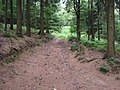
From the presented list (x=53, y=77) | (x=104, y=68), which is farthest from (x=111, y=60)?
(x=53, y=77)

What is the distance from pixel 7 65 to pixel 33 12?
19.2 m

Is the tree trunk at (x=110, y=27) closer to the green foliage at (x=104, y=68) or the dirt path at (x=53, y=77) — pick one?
the dirt path at (x=53, y=77)

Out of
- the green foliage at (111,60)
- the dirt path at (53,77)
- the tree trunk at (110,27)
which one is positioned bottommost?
the dirt path at (53,77)

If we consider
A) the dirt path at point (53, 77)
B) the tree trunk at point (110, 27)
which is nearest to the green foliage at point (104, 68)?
the dirt path at point (53, 77)

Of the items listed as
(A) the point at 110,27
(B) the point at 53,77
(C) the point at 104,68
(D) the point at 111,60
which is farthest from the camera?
(A) the point at 110,27

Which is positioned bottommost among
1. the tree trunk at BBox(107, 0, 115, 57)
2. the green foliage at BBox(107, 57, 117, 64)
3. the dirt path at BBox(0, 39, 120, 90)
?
the dirt path at BBox(0, 39, 120, 90)

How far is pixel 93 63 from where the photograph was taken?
35.7 feet

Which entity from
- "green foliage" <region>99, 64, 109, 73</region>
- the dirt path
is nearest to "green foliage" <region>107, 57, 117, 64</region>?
"green foliage" <region>99, 64, 109, 73</region>

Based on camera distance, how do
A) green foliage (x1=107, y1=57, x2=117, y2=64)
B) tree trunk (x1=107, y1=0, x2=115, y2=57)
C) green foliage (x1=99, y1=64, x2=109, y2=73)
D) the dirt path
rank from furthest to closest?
tree trunk (x1=107, y1=0, x2=115, y2=57) < green foliage (x1=107, y1=57, x2=117, y2=64) < green foliage (x1=99, y1=64, x2=109, y2=73) < the dirt path

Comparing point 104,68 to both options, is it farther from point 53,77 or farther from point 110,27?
point 53,77

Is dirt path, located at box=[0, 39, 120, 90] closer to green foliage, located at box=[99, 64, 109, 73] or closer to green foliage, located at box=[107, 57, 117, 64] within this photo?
green foliage, located at box=[99, 64, 109, 73]

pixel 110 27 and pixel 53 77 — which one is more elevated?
pixel 110 27

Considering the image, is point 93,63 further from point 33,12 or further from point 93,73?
point 33,12

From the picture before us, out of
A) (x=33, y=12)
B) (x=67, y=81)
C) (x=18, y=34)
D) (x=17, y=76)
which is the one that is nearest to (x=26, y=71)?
(x=17, y=76)
